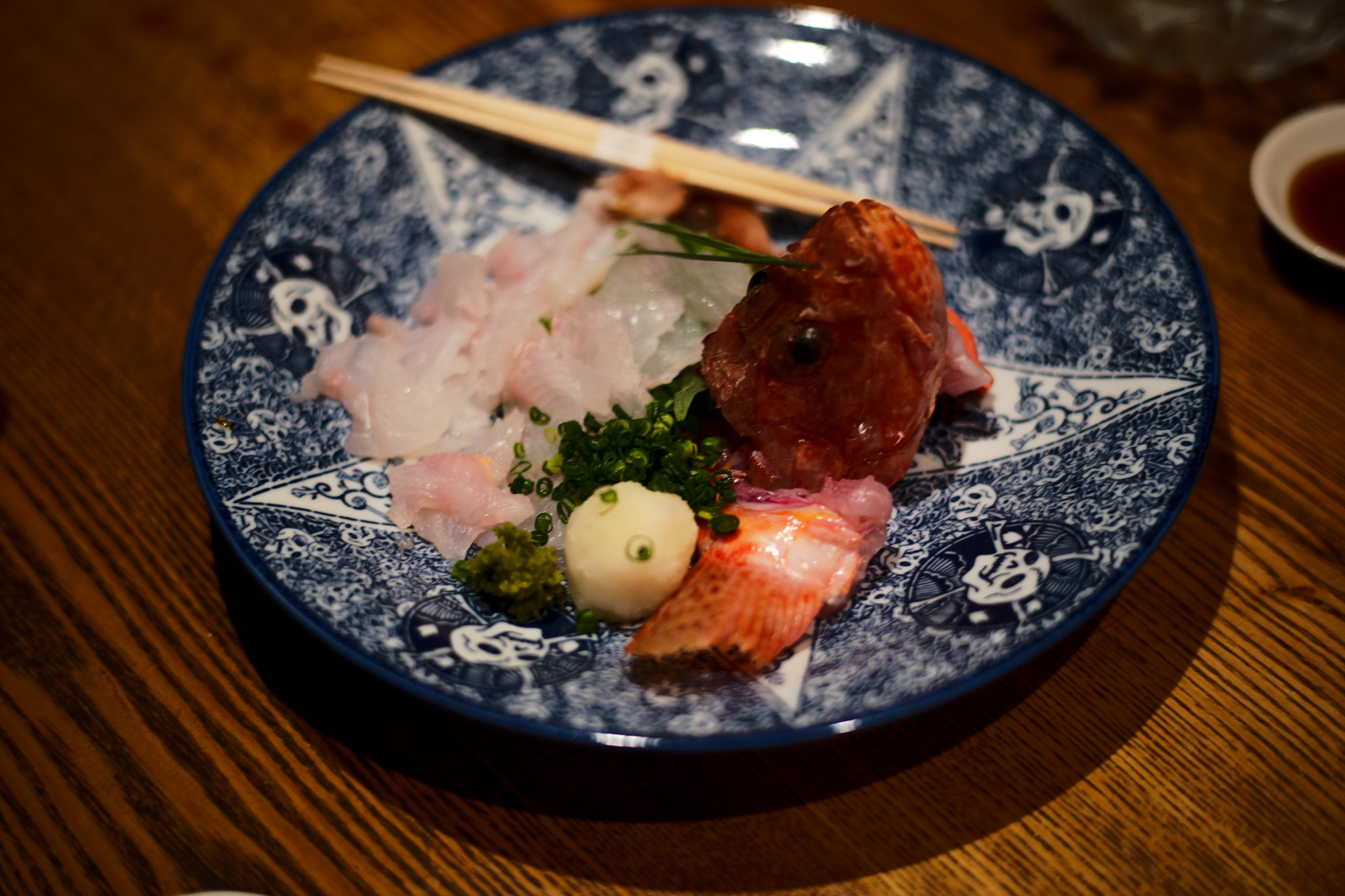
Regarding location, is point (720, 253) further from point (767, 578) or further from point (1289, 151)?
point (1289, 151)

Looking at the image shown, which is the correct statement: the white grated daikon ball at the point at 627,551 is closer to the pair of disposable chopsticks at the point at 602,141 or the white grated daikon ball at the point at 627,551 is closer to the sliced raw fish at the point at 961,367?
the sliced raw fish at the point at 961,367

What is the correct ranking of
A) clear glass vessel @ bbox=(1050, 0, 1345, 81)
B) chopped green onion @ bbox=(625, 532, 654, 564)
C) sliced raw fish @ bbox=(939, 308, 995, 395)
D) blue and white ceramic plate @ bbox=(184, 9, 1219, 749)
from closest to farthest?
blue and white ceramic plate @ bbox=(184, 9, 1219, 749) < chopped green onion @ bbox=(625, 532, 654, 564) < sliced raw fish @ bbox=(939, 308, 995, 395) < clear glass vessel @ bbox=(1050, 0, 1345, 81)

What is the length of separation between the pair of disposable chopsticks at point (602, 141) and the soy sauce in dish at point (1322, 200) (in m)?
1.36

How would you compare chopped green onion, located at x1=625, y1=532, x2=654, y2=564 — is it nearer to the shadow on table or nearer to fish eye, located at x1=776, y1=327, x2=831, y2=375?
the shadow on table

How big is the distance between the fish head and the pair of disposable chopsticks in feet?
2.89

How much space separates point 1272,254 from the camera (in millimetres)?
3467

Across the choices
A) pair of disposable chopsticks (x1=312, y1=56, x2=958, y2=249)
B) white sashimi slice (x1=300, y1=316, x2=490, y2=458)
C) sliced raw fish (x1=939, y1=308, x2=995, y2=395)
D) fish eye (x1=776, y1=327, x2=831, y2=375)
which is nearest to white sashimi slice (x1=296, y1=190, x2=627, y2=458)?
white sashimi slice (x1=300, y1=316, x2=490, y2=458)

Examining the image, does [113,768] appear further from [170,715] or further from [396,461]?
[396,461]

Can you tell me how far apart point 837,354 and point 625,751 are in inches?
47.2

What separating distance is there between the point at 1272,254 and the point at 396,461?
10.9ft

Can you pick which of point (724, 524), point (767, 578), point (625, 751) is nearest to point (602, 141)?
point (724, 524)

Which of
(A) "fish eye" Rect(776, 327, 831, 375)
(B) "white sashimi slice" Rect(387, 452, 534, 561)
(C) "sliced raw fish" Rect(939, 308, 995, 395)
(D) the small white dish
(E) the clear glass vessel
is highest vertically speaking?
(E) the clear glass vessel

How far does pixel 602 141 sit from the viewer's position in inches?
140

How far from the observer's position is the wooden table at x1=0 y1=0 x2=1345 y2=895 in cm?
213
